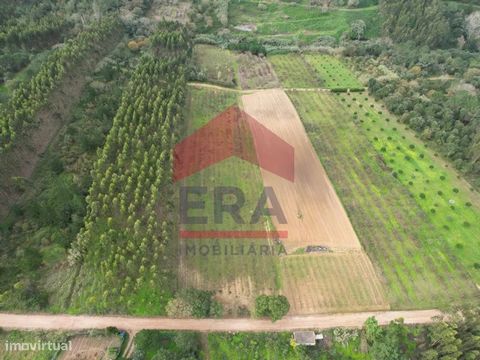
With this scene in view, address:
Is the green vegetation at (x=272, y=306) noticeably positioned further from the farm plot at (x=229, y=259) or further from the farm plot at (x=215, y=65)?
the farm plot at (x=215, y=65)

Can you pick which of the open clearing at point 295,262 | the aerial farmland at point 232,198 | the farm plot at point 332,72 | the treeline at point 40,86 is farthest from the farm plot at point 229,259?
the farm plot at point 332,72

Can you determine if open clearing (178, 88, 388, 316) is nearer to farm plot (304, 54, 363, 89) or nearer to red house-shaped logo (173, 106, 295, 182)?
red house-shaped logo (173, 106, 295, 182)

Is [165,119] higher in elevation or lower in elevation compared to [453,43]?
lower

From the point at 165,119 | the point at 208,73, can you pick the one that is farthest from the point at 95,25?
the point at 165,119

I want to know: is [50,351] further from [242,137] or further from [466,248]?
[466,248]

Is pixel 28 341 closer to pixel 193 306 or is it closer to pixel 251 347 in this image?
pixel 193 306

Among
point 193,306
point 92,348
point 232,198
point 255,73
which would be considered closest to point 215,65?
point 255,73

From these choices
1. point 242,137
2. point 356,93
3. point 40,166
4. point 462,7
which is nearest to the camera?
point 40,166
